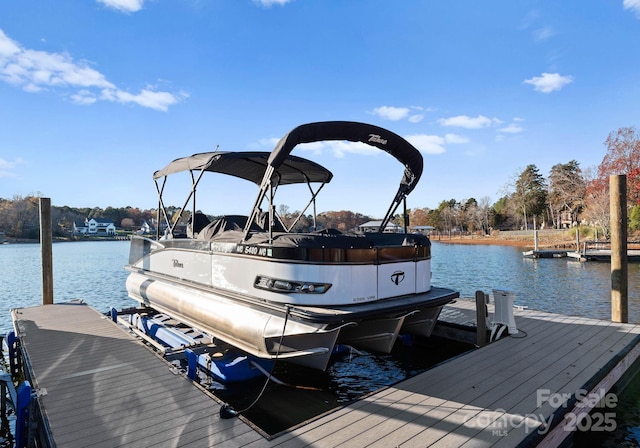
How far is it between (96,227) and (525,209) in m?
89.6

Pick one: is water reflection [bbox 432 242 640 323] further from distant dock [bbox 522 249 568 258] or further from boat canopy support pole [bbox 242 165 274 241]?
boat canopy support pole [bbox 242 165 274 241]

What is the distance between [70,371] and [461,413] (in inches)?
184

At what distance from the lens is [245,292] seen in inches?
197

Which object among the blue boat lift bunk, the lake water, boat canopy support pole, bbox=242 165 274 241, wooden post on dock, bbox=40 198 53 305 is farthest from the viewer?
the lake water

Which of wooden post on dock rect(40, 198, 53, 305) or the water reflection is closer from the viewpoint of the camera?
wooden post on dock rect(40, 198, 53, 305)

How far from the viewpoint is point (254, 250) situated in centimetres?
482

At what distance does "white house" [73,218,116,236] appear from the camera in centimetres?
8438

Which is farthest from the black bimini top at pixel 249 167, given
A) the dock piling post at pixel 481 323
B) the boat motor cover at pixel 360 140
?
the dock piling post at pixel 481 323

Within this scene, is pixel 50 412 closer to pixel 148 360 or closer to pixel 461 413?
pixel 148 360

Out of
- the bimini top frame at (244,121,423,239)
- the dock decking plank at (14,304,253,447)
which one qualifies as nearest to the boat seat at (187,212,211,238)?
the dock decking plank at (14,304,253,447)

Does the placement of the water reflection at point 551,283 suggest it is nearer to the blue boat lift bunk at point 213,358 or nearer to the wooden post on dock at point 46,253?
the blue boat lift bunk at point 213,358

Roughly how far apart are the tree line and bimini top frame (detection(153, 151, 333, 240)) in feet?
3.86

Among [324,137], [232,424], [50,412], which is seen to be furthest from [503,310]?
[50,412]

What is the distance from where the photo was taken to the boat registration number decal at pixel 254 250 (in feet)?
15.1
